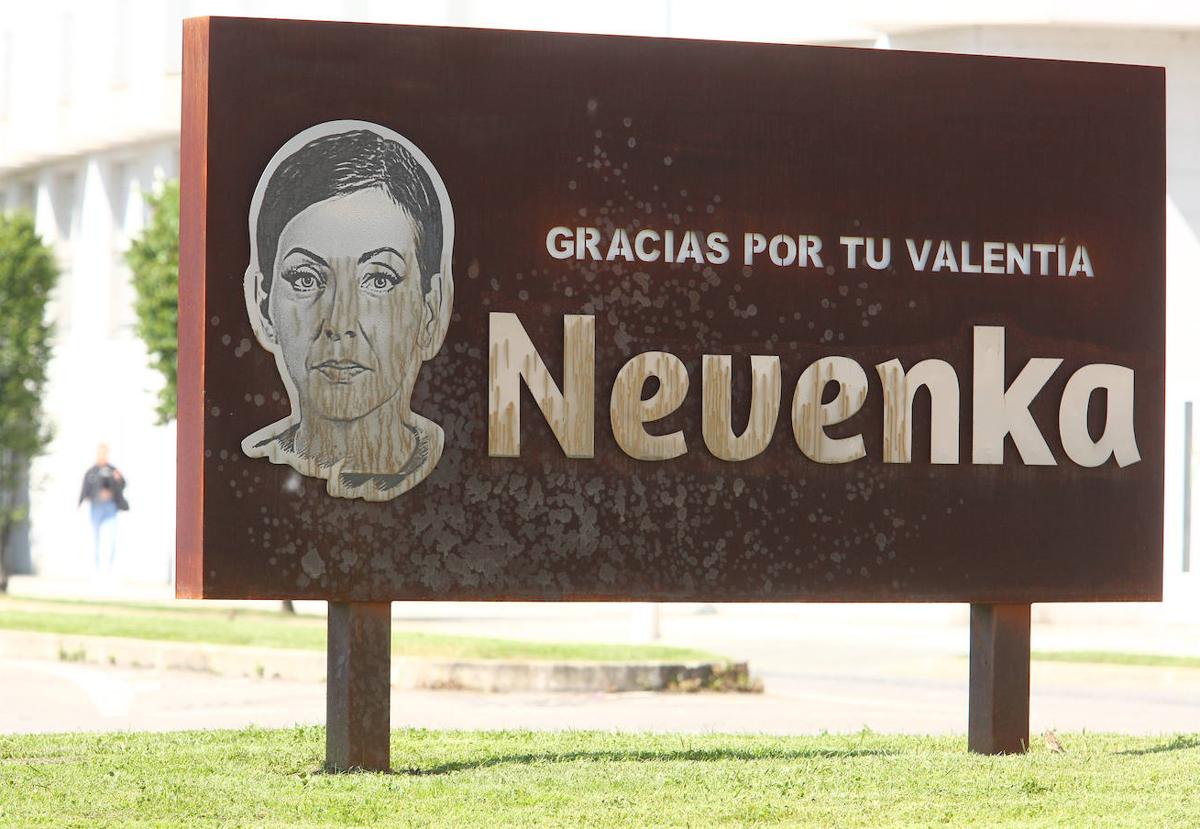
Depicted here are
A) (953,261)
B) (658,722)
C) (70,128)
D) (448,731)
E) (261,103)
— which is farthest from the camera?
(70,128)

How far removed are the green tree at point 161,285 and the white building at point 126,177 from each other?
5.89 ft

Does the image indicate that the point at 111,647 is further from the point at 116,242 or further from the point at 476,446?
the point at 116,242

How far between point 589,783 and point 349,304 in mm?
2457

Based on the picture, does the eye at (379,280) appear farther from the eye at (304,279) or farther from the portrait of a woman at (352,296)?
the eye at (304,279)

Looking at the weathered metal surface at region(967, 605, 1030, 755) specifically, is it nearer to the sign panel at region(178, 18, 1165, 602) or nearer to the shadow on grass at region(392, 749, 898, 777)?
the sign panel at region(178, 18, 1165, 602)

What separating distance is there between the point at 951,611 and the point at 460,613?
667cm

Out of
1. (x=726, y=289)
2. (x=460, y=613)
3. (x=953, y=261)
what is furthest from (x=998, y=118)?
(x=460, y=613)

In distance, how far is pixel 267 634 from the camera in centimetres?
2003

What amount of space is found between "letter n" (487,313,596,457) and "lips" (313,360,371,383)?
615mm

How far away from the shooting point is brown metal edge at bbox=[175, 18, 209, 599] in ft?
32.1

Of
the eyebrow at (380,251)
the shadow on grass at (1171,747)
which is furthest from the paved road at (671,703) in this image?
the eyebrow at (380,251)

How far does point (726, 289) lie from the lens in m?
10.5

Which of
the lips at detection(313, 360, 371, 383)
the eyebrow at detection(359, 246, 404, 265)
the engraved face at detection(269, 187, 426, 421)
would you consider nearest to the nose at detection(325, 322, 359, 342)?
the engraved face at detection(269, 187, 426, 421)

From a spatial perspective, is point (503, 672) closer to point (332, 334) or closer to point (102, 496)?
point (332, 334)
